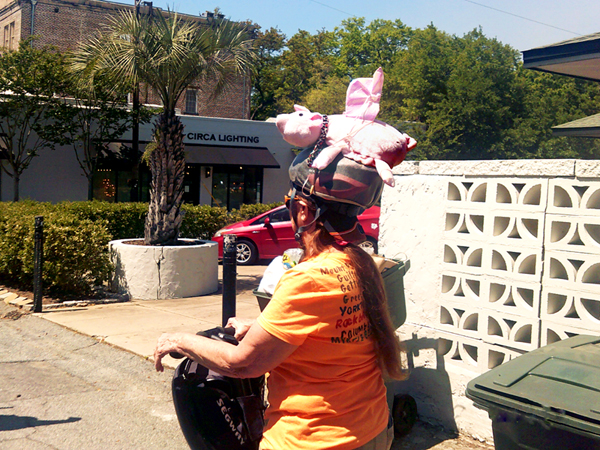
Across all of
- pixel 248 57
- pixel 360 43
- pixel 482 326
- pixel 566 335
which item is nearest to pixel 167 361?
pixel 482 326

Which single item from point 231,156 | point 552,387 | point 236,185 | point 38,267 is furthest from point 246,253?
point 236,185

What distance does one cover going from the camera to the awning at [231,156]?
1016 inches

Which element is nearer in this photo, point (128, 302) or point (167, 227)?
point (128, 302)

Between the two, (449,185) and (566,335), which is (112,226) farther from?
(566,335)

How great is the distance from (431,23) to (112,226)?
41.8 meters

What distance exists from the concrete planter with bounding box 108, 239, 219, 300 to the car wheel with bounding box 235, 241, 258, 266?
4.06m

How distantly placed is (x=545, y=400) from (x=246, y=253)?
1157cm

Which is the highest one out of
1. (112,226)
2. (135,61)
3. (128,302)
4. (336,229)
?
(135,61)

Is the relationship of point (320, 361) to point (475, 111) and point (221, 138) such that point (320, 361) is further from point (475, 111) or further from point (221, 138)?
point (475, 111)

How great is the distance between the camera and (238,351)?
5.85 feet

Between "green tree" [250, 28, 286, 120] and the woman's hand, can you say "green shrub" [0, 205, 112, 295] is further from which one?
"green tree" [250, 28, 286, 120]

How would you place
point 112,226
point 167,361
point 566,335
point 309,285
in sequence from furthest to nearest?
point 112,226 → point 167,361 → point 566,335 → point 309,285

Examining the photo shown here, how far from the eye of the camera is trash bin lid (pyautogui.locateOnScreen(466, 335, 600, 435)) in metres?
2.30

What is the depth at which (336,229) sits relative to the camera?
6.21 ft
